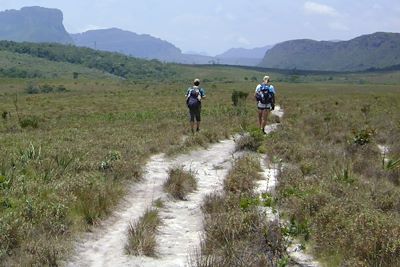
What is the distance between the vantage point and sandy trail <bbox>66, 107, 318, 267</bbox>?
615 cm

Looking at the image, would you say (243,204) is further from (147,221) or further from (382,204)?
(382,204)

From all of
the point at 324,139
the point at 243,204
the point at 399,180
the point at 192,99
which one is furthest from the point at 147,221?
the point at 324,139

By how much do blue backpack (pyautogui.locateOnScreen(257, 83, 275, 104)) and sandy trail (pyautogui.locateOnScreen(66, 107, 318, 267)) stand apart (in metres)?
5.05

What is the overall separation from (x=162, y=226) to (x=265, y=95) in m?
10.4

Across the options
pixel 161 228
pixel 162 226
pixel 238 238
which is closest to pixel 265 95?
pixel 162 226

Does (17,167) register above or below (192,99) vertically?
below

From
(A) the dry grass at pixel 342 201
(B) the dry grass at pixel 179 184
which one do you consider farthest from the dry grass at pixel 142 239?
(B) the dry grass at pixel 179 184

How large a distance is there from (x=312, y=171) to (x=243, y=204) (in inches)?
188

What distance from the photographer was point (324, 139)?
696 inches

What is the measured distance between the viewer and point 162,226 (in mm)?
7582

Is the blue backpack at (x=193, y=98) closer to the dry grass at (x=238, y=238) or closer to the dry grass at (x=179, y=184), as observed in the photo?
the dry grass at (x=179, y=184)

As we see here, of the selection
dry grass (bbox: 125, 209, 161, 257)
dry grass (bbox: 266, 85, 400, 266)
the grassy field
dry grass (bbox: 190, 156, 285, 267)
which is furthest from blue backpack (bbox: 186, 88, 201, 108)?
dry grass (bbox: 125, 209, 161, 257)

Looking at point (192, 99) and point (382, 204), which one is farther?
point (192, 99)

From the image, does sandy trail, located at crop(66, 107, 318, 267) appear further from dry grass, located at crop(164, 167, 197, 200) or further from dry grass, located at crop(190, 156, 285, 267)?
dry grass, located at crop(190, 156, 285, 267)
